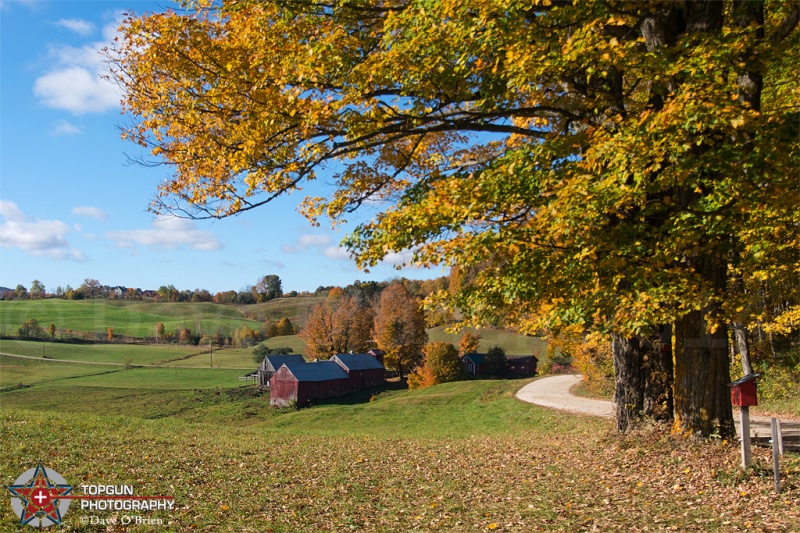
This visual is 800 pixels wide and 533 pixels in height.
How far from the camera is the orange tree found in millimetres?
Result: 7230

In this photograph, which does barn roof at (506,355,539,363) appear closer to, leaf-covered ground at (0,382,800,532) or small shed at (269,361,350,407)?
small shed at (269,361,350,407)

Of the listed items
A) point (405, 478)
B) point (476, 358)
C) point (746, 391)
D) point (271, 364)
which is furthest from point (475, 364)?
point (746, 391)

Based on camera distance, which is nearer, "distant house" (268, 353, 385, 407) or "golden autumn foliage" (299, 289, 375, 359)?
"distant house" (268, 353, 385, 407)

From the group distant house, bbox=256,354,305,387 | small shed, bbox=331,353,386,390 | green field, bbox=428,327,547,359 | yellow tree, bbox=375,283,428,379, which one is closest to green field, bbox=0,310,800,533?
distant house, bbox=256,354,305,387

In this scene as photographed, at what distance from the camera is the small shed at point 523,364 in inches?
2606

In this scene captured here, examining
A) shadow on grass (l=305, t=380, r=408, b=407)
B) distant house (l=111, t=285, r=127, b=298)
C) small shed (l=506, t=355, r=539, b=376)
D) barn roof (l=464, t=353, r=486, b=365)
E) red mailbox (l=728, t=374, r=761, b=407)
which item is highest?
distant house (l=111, t=285, r=127, b=298)

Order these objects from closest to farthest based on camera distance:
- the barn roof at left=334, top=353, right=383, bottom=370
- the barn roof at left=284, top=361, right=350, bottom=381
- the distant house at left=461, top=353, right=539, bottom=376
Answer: the barn roof at left=284, top=361, right=350, bottom=381
the barn roof at left=334, top=353, right=383, bottom=370
the distant house at left=461, top=353, right=539, bottom=376

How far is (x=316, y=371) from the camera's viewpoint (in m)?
48.8

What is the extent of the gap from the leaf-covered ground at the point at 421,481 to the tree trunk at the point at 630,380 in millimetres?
463

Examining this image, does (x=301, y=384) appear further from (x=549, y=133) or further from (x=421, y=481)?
(x=549, y=133)

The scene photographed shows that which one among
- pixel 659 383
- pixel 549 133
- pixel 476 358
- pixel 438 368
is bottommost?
pixel 476 358

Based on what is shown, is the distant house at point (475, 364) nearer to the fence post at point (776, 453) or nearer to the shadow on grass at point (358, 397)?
the shadow on grass at point (358, 397)

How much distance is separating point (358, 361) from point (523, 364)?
22.1m

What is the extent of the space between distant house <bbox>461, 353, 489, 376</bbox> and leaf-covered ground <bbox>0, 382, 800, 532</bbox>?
162 feet
